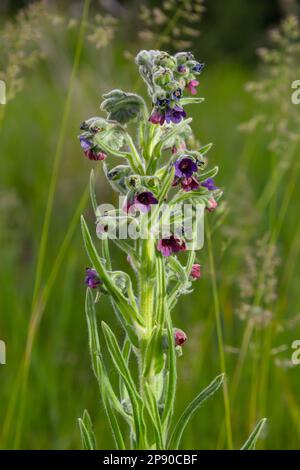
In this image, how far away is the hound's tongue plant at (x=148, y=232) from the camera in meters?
1.89

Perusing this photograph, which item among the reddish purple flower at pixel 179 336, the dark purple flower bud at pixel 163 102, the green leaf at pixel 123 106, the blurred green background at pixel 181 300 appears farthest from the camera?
the blurred green background at pixel 181 300

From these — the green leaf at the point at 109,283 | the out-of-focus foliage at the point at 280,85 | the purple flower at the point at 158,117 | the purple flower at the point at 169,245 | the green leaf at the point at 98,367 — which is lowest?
the green leaf at the point at 98,367

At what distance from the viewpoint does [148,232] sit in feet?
6.35

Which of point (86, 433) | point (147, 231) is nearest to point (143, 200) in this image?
point (147, 231)

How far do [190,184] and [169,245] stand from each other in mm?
164

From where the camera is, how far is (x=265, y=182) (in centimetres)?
566

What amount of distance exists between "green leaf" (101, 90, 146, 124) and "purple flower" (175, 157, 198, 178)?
0.62ft

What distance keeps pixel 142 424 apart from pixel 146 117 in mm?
798

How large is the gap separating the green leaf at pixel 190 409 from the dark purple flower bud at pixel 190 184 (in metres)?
0.50

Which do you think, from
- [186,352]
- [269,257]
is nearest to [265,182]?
[186,352]

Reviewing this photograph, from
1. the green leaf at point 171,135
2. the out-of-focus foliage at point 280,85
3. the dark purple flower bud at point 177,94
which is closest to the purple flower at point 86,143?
the green leaf at point 171,135

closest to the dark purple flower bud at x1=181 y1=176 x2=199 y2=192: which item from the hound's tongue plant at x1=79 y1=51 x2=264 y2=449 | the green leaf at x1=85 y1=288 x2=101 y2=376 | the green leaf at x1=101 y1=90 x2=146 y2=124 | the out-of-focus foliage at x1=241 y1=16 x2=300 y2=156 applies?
the hound's tongue plant at x1=79 y1=51 x2=264 y2=449

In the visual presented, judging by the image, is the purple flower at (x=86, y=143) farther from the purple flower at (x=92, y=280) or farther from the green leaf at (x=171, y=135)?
the purple flower at (x=92, y=280)
